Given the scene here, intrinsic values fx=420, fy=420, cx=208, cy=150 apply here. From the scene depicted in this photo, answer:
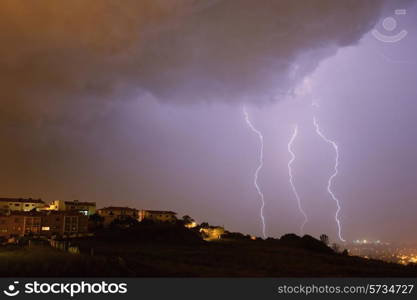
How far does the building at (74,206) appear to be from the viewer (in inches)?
4038

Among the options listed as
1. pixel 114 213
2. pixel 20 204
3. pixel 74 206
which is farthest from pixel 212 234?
pixel 20 204

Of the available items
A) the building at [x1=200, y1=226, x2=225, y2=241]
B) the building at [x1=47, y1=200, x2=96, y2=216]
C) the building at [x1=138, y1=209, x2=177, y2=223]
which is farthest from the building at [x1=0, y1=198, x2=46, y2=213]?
the building at [x1=200, y1=226, x2=225, y2=241]

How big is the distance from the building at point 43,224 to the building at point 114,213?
585 inches

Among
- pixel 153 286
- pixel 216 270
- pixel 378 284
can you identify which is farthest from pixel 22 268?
pixel 378 284

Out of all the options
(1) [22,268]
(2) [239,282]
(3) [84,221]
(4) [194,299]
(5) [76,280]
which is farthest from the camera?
(3) [84,221]

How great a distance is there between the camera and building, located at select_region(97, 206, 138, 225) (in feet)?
341

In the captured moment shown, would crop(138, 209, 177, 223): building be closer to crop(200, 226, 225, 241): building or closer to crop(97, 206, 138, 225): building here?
crop(97, 206, 138, 225): building

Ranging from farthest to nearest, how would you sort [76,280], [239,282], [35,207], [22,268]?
[35,207] → [22,268] → [239,282] → [76,280]

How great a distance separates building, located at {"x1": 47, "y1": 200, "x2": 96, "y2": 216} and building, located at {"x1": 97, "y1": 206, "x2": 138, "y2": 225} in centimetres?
225

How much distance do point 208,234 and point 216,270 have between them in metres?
52.3

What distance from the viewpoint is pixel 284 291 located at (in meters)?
21.1

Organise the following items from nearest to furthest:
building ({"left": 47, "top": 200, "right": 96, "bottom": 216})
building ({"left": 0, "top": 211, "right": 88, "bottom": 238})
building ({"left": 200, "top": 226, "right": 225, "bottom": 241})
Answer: building ({"left": 0, "top": 211, "right": 88, "bottom": 238}), building ({"left": 200, "top": 226, "right": 225, "bottom": 241}), building ({"left": 47, "top": 200, "right": 96, "bottom": 216})

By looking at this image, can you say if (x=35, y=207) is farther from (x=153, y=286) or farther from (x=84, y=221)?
(x=153, y=286)

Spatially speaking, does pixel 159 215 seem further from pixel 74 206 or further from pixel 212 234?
pixel 212 234
